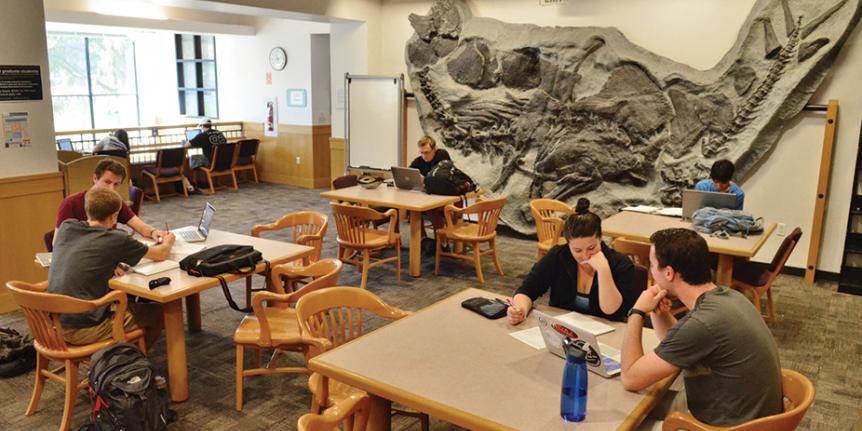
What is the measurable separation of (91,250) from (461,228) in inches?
132

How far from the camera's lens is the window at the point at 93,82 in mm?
13188

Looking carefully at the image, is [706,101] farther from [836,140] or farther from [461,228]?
[461,228]

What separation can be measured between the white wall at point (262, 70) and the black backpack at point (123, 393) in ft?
25.5

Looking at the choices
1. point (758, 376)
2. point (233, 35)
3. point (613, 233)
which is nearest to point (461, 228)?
point (613, 233)

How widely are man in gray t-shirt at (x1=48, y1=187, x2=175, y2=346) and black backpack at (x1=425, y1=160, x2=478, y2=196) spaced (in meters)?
2.98

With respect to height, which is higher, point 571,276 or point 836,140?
point 836,140

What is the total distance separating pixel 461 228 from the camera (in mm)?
5945

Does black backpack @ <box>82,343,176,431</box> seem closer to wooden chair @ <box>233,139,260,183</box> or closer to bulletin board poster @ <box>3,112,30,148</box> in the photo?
bulletin board poster @ <box>3,112,30,148</box>

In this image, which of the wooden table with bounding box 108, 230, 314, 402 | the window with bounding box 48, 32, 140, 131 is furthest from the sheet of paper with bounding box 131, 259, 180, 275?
the window with bounding box 48, 32, 140, 131

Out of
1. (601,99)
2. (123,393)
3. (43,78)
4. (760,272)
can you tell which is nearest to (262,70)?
(43,78)

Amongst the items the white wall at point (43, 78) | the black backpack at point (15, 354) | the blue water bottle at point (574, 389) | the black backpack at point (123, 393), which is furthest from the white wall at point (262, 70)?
the blue water bottle at point (574, 389)

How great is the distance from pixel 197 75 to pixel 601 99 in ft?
28.3

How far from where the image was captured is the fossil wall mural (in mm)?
5824

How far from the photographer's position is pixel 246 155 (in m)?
10.8
